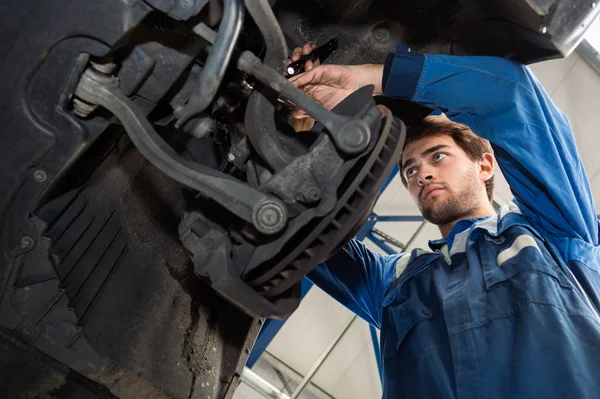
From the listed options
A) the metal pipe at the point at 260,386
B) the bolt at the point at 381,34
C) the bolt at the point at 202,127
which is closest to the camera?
the bolt at the point at 202,127

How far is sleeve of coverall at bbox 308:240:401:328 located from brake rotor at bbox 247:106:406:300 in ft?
3.26

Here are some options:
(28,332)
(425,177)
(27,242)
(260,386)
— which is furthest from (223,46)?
(260,386)

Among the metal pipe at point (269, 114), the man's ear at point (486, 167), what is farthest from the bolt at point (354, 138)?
the man's ear at point (486, 167)

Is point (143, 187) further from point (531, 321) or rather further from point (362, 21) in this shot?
point (531, 321)

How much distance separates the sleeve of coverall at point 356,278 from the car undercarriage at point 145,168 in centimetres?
82

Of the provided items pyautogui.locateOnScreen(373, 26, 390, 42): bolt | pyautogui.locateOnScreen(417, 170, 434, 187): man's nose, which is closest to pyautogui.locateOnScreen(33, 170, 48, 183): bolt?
pyautogui.locateOnScreen(373, 26, 390, 42): bolt

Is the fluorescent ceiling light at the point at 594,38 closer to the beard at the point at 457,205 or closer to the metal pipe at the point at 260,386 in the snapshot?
the beard at the point at 457,205

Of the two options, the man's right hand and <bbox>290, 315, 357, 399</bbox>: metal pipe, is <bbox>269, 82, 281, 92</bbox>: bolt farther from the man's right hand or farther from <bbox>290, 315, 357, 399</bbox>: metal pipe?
<bbox>290, 315, 357, 399</bbox>: metal pipe

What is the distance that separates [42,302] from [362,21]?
1.09 metres

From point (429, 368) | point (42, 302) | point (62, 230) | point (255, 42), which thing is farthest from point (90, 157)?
point (429, 368)

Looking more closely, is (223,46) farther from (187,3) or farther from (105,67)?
(105,67)

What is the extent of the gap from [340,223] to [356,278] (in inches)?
44.9

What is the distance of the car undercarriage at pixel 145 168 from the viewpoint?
35.4 inches

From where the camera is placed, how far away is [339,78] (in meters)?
1.39
